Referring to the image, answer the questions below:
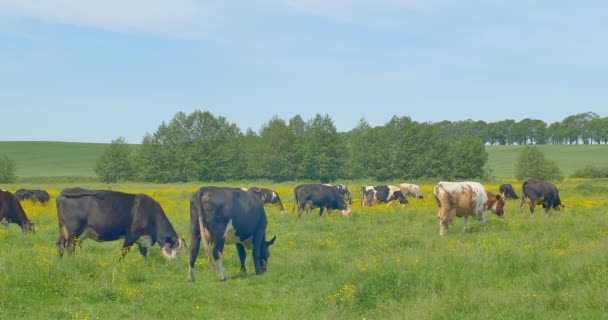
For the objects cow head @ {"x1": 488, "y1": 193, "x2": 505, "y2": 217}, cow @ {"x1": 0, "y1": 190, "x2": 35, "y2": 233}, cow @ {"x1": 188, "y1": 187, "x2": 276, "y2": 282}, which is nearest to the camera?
cow @ {"x1": 188, "y1": 187, "x2": 276, "y2": 282}

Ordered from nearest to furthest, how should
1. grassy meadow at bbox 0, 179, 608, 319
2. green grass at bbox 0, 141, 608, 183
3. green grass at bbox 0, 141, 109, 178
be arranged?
grassy meadow at bbox 0, 179, 608, 319
green grass at bbox 0, 141, 608, 183
green grass at bbox 0, 141, 109, 178

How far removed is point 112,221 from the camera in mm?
12930

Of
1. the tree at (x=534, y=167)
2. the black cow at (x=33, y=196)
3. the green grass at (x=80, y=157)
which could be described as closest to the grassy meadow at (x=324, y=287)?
the black cow at (x=33, y=196)

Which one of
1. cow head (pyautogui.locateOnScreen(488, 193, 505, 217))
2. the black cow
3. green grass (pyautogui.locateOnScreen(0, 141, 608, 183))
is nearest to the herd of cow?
cow head (pyautogui.locateOnScreen(488, 193, 505, 217))

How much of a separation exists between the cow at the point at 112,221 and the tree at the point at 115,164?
259 ft

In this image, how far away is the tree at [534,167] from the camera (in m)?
72.0

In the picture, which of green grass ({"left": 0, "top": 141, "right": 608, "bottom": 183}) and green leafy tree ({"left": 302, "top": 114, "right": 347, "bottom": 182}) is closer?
green leafy tree ({"left": 302, "top": 114, "right": 347, "bottom": 182})

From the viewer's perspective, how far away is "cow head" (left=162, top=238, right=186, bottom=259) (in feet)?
43.6

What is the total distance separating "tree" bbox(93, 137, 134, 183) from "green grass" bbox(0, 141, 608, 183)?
18626 millimetres

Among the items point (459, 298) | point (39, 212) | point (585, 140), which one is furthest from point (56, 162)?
point (585, 140)

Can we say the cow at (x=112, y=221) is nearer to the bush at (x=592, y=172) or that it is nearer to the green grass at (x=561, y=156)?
the bush at (x=592, y=172)

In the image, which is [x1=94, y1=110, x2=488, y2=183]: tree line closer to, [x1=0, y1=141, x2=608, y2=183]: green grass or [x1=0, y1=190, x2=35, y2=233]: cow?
[x1=0, y1=141, x2=608, y2=183]: green grass

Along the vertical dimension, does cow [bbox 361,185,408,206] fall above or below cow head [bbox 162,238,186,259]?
below

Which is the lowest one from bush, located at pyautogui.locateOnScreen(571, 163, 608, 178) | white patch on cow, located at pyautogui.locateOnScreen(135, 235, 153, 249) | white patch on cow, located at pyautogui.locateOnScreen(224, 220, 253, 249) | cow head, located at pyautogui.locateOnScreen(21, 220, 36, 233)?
bush, located at pyautogui.locateOnScreen(571, 163, 608, 178)
